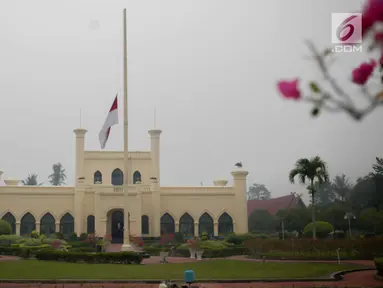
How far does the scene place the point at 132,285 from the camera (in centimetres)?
1620

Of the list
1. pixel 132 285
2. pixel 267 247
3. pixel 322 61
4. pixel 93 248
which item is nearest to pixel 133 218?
pixel 93 248

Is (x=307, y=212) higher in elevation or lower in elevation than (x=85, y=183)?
lower

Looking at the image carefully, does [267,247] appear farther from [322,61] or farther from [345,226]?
[322,61]

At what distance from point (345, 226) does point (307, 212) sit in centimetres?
341

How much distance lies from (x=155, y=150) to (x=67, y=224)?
9542 mm

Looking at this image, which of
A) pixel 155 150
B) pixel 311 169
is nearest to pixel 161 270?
pixel 311 169

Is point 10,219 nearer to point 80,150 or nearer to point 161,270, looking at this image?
point 80,150

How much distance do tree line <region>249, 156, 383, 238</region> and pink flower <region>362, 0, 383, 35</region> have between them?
95.4 ft

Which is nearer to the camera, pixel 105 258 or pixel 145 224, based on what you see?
pixel 105 258

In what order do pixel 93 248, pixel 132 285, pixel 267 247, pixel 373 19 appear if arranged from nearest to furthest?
pixel 373 19, pixel 132 285, pixel 267 247, pixel 93 248

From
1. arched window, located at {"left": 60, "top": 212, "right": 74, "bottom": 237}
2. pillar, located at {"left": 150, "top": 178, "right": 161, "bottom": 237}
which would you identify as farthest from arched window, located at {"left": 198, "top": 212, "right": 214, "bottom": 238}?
arched window, located at {"left": 60, "top": 212, "right": 74, "bottom": 237}

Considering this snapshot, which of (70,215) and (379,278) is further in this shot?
(70,215)

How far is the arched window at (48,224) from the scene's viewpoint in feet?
132

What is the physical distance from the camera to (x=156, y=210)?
40844mm
